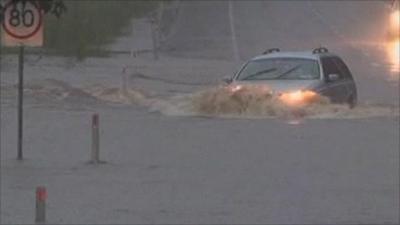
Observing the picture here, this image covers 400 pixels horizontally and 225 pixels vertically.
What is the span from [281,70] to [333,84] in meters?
1.21

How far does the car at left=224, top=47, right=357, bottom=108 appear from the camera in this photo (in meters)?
24.5

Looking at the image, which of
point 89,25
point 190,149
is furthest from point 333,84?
point 89,25

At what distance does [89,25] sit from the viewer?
56562 millimetres

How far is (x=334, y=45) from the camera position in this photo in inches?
2170

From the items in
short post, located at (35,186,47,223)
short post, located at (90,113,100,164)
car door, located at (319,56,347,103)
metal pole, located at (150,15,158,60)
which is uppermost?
metal pole, located at (150,15,158,60)

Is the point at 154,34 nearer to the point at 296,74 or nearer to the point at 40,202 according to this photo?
the point at 296,74

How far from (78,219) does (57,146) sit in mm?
7418

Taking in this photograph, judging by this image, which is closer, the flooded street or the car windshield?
the flooded street

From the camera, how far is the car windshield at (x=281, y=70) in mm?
24891

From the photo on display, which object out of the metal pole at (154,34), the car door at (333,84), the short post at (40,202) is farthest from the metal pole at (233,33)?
the short post at (40,202)

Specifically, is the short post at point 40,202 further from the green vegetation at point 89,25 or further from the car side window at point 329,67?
the green vegetation at point 89,25

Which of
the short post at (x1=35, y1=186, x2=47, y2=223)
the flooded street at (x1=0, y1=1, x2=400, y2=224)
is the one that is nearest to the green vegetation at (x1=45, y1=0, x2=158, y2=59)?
the flooded street at (x1=0, y1=1, x2=400, y2=224)

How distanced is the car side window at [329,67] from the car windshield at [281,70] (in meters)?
0.20

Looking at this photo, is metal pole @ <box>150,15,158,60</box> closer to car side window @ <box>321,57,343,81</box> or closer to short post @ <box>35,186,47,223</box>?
car side window @ <box>321,57,343,81</box>
